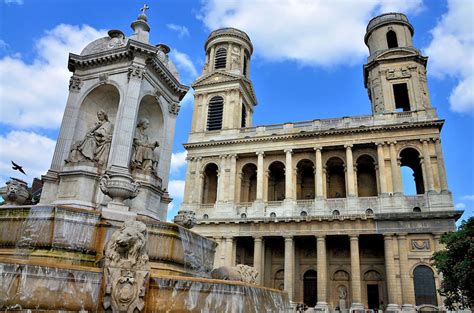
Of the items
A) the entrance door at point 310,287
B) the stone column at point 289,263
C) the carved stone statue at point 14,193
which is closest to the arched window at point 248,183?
the stone column at point 289,263

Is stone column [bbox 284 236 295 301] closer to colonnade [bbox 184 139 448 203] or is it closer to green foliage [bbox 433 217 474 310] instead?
colonnade [bbox 184 139 448 203]

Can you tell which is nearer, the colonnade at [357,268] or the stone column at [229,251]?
the colonnade at [357,268]

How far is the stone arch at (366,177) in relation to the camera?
30.9 m

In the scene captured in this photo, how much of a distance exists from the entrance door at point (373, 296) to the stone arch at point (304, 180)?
28.5ft

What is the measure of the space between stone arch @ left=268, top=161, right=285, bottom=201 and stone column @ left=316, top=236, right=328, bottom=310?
6861 mm

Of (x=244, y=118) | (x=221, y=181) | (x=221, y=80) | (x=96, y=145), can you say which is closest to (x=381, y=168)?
(x=221, y=181)

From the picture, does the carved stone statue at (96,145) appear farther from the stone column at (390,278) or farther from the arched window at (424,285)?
the arched window at (424,285)

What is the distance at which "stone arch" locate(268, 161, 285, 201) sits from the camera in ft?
107

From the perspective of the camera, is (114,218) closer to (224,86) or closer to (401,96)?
(224,86)

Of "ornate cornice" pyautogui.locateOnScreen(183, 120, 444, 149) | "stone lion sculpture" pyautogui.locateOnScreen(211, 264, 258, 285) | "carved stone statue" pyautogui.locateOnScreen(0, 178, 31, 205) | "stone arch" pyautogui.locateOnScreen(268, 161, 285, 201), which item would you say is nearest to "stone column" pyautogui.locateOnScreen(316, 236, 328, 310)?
"stone arch" pyautogui.locateOnScreen(268, 161, 285, 201)

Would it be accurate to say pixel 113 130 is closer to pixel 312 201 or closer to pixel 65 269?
pixel 65 269

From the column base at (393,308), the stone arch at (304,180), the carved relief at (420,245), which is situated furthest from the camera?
the stone arch at (304,180)

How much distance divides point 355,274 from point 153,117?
2103cm

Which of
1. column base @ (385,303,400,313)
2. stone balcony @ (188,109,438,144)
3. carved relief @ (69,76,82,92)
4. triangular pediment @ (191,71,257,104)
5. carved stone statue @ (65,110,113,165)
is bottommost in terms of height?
column base @ (385,303,400,313)
